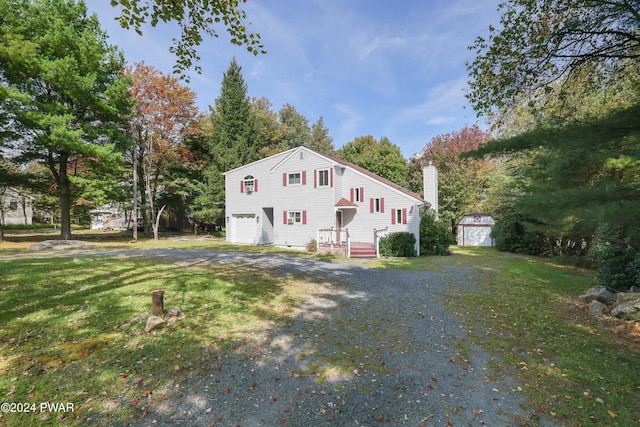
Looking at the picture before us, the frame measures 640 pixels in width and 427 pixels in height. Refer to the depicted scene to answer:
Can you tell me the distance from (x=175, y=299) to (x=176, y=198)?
25.0 meters

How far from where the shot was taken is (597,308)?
6305mm

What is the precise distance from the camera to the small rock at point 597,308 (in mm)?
6180

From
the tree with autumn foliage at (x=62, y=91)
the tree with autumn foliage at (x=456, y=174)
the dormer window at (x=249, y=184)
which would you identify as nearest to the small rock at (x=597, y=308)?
the dormer window at (x=249, y=184)

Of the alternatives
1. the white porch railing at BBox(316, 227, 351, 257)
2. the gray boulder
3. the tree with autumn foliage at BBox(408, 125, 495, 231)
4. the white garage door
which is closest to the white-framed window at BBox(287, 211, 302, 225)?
the white porch railing at BBox(316, 227, 351, 257)

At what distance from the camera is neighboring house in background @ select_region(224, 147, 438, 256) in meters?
16.8

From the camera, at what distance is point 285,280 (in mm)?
8773

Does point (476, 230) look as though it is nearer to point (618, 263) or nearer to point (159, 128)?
point (618, 263)

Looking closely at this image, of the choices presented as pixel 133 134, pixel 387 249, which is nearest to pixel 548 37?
pixel 387 249

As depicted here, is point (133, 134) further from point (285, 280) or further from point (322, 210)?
point (285, 280)

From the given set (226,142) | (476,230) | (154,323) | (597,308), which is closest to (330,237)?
(597,308)

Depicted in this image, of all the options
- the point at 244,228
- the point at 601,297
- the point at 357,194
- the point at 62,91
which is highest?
the point at 62,91

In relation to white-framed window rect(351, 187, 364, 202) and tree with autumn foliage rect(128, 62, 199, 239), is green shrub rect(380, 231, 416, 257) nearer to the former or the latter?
white-framed window rect(351, 187, 364, 202)

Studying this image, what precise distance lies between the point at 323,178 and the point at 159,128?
16788mm

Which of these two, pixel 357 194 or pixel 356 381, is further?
pixel 357 194
